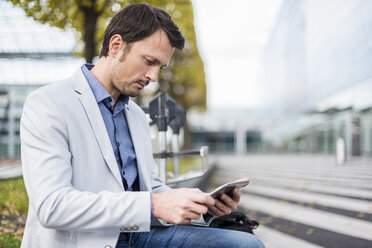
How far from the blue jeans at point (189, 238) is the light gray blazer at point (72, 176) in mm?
307

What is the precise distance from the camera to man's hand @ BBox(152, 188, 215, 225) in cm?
121

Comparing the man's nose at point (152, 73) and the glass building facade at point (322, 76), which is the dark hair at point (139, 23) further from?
the glass building facade at point (322, 76)

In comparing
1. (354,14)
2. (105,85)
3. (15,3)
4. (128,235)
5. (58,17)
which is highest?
(354,14)

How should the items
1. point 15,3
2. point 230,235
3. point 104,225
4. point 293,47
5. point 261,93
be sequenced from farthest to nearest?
1. point 261,93
2. point 293,47
3. point 15,3
4. point 230,235
5. point 104,225

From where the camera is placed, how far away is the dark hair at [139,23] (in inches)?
60.2

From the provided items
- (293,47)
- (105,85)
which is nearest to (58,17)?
(105,85)

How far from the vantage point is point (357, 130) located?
17500mm

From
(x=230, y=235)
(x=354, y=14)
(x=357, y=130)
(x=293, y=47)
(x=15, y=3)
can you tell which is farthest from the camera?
(x=293, y=47)

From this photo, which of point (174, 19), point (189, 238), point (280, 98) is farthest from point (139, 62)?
point (280, 98)

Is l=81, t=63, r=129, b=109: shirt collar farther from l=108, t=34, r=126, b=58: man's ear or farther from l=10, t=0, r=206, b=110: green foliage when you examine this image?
l=10, t=0, r=206, b=110: green foliage

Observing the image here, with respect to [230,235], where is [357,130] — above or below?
above

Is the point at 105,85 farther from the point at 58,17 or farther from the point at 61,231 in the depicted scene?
the point at 58,17

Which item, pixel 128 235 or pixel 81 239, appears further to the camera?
pixel 128 235

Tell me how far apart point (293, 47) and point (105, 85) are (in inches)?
1189
